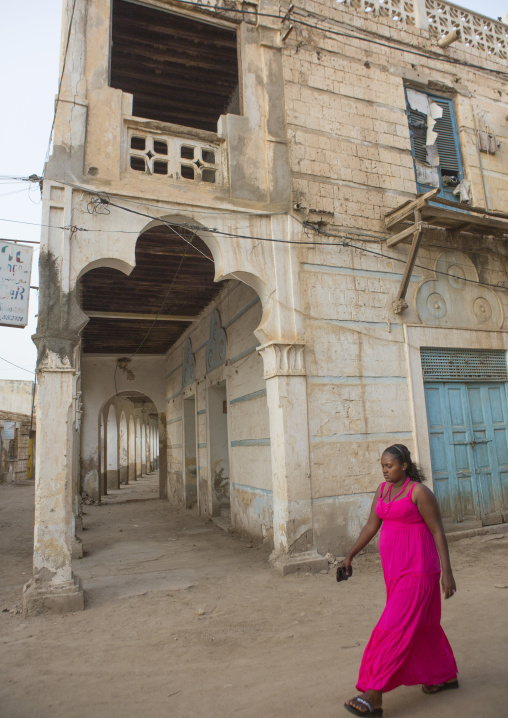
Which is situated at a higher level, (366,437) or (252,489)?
(366,437)

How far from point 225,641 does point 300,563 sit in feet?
6.28

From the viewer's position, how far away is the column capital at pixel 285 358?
6.02 metres

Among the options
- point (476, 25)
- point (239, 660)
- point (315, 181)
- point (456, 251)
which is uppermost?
point (476, 25)

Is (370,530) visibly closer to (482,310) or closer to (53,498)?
(53,498)

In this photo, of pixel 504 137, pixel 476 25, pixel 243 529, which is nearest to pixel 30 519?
pixel 243 529

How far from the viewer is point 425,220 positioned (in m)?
6.83

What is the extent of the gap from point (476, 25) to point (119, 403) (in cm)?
1797

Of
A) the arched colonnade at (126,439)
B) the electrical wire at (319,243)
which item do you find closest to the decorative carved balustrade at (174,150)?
the electrical wire at (319,243)

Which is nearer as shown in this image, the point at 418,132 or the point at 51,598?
the point at 51,598

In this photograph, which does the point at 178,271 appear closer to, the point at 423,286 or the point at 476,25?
the point at 423,286

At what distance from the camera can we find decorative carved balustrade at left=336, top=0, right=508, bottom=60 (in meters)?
7.79

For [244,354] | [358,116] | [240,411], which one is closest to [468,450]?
[240,411]

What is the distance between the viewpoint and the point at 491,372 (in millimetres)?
7562

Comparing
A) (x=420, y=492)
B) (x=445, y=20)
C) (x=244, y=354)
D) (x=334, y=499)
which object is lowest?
(x=334, y=499)
